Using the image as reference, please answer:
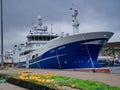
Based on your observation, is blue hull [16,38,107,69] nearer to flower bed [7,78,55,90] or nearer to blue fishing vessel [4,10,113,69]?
blue fishing vessel [4,10,113,69]

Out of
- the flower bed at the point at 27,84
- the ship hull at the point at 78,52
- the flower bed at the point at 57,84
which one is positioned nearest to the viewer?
the flower bed at the point at 57,84

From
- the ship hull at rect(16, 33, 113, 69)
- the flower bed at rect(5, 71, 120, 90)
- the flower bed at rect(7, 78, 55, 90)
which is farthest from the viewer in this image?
the ship hull at rect(16, 33, 113, 69)

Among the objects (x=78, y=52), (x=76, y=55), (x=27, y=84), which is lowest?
(x=27, y=84)

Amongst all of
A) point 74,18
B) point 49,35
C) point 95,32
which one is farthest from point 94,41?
point 49,35

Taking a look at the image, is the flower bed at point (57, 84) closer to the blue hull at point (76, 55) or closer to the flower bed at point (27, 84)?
the flower bed at point (27, 84)

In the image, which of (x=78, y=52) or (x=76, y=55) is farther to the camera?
(x=76, y=55)

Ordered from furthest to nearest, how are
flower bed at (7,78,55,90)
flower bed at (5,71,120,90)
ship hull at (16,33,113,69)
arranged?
A: ship hull at (16,33,113,69), flower bed at (7,78,55,90), flower bed at (5,71,120,90)

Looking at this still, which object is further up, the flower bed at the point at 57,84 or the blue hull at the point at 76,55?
the blue hull at the point at 76,55

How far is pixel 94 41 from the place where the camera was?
39.0 meters

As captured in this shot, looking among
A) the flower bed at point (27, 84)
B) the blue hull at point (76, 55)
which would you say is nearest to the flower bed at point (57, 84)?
the flower bed at point (27, 84)

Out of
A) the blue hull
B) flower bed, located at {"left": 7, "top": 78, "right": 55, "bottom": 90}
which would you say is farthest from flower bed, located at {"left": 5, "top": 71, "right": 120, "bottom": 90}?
the blue hull

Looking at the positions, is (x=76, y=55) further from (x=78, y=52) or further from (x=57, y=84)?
(x=57, y=84)

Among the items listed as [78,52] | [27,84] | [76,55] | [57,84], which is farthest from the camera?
[76,55]

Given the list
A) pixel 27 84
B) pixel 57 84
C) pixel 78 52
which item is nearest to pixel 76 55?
pixel 78 52
